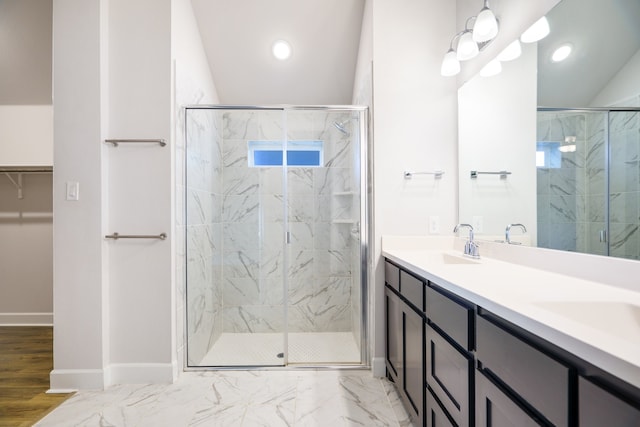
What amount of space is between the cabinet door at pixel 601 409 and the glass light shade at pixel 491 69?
5.69 feet

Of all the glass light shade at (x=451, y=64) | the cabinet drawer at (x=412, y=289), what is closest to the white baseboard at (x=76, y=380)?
the cabinet drawer at (x=412, y=289)

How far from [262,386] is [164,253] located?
3.56 feet

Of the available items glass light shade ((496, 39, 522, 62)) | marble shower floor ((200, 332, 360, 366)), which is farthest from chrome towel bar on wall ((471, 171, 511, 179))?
marble shower floor ((200, 332, 360, 366))

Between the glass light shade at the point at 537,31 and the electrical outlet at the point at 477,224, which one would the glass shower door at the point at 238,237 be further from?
the glass light shade at the point at 537,31

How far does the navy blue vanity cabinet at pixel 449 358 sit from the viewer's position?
102 centimetres

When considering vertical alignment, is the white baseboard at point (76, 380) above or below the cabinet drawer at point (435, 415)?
below

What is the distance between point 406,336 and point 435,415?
0.42m

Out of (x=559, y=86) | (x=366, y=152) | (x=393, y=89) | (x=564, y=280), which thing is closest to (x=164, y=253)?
(x=366, y=152)

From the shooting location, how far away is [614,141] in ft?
3.63

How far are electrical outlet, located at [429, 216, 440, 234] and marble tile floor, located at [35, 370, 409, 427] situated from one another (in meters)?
1.05

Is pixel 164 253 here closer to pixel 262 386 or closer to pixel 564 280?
pixel 262 386

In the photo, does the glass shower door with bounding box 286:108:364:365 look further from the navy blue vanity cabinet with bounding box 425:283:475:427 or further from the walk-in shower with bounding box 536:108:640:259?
the walk-in shower with bounding box 536:108:640:259

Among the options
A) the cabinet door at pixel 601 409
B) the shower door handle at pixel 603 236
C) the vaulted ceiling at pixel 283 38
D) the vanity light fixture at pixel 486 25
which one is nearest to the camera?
the cabinet door at pixel 601 409

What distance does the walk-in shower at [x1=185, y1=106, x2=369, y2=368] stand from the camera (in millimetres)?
2424
